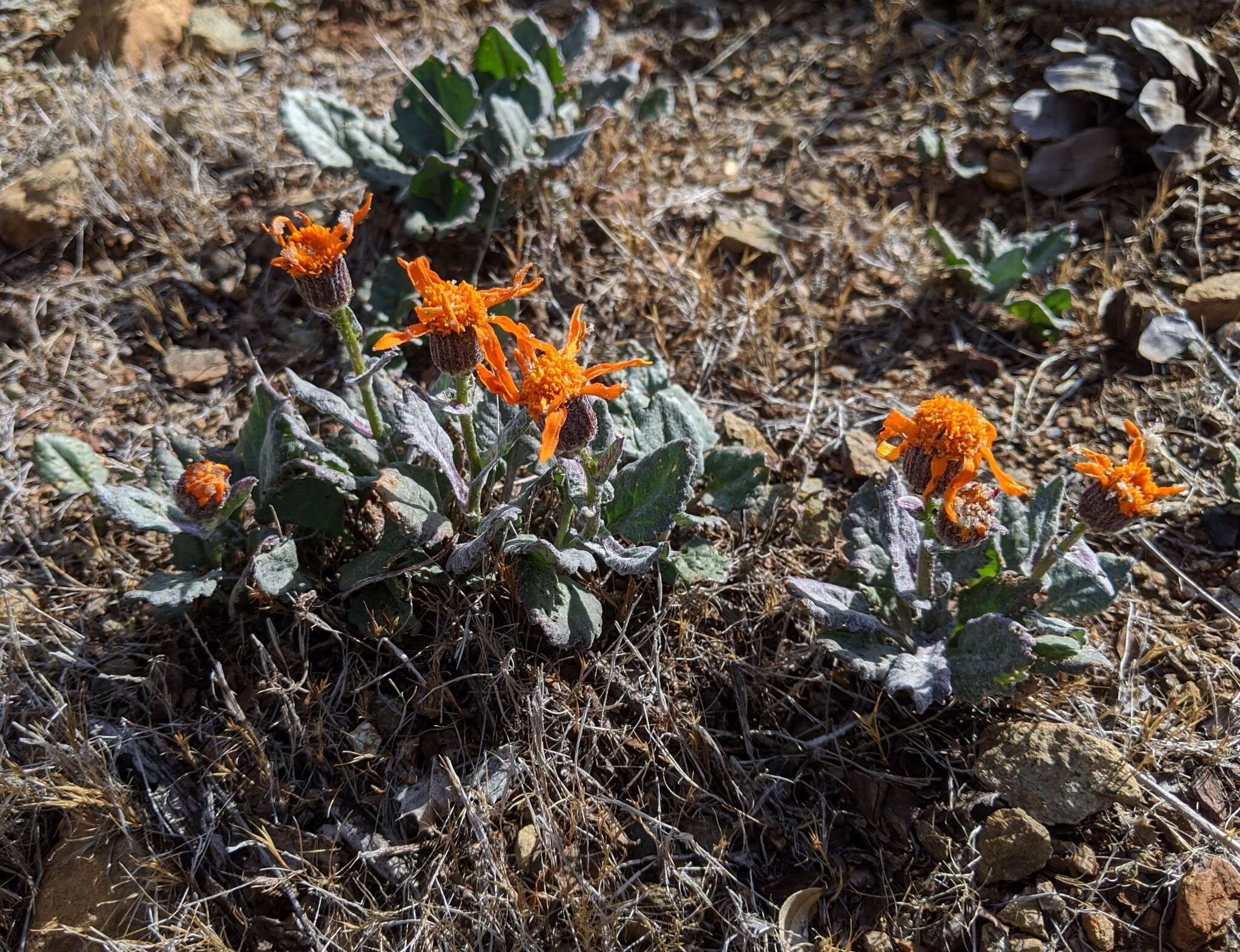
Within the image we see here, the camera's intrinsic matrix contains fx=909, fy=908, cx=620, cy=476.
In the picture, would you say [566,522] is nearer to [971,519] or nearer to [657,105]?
A: [971,519]

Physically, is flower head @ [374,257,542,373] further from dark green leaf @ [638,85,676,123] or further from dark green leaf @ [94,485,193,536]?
dark green leaf @ [638,85,676,123]

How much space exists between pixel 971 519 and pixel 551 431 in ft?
3.07

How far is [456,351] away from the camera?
→ 6.61ft

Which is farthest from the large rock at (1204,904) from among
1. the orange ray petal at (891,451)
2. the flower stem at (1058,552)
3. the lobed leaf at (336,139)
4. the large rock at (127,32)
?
the large rock at (127,32)

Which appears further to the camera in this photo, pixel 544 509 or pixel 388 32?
pixel 388 32

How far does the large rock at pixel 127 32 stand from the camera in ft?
12.7

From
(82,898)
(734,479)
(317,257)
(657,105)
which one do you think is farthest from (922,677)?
(657,105)

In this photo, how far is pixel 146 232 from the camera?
11.0 feet

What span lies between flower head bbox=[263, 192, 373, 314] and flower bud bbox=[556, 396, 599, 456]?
65cm

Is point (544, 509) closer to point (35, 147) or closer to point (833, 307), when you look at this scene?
point (833, 307)

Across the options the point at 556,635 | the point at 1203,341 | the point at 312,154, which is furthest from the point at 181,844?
the point at 1203,341

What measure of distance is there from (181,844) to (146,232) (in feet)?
7.43

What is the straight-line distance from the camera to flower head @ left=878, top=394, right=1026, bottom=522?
6.29 feet

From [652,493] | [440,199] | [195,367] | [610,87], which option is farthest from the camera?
[610,87]
